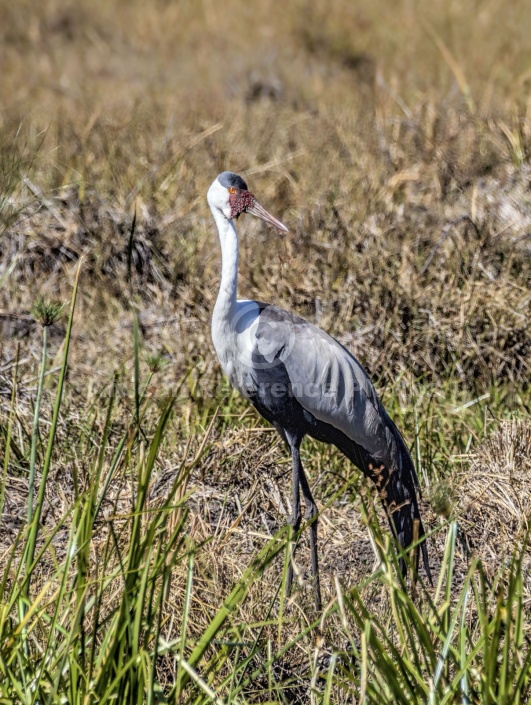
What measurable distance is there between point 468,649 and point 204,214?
11.3 ft

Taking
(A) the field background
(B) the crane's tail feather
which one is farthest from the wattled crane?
(A) the field background

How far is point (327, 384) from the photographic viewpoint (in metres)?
3.47

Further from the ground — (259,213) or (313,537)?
(259,213)

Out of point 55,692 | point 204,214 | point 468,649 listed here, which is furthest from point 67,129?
point 55,692

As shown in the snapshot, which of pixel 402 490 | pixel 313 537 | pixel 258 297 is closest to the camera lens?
pixel 313 537

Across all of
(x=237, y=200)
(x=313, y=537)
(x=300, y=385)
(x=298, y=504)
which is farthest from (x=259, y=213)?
(x=313, y=537)

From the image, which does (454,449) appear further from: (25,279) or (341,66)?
(341,66)

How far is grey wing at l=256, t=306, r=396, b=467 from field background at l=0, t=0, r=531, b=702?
8.0 inches

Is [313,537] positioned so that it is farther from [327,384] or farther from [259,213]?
[259,213]

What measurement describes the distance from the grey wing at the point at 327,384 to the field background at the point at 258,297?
0.20 metres

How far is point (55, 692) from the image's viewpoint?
194 cm

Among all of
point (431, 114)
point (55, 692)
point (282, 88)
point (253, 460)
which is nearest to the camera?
point (55, 692)

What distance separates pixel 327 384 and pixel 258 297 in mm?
1414

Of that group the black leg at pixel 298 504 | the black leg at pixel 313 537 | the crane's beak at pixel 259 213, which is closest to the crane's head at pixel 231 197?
the crane's beak at pixel 259 213
